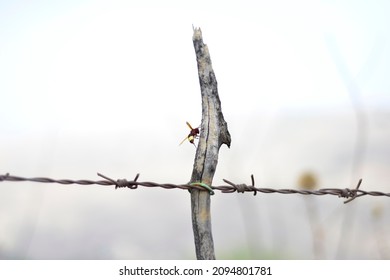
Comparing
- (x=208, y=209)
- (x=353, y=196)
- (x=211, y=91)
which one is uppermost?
(x=211, y=91)

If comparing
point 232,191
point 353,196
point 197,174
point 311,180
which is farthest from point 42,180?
point 311,180

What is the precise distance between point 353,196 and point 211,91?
106cm

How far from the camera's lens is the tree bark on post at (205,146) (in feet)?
9.76

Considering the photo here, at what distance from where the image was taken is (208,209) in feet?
9.82

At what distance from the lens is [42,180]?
2.87m

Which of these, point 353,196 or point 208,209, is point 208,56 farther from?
point 353,196

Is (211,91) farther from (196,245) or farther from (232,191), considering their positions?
(196,245)

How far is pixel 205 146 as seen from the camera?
301cm

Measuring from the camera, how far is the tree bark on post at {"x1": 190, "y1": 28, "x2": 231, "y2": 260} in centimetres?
297
